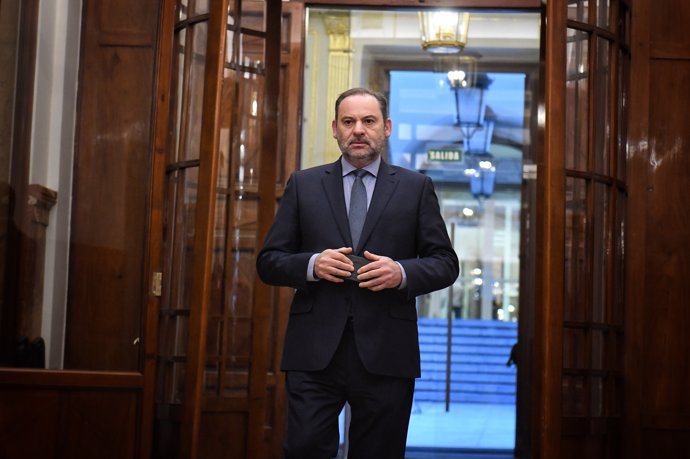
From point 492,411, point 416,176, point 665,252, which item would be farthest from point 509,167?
point 416,176

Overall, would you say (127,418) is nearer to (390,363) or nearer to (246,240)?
(246,240)

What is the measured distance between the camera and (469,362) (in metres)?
15.8

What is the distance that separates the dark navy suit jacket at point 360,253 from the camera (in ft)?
10.2

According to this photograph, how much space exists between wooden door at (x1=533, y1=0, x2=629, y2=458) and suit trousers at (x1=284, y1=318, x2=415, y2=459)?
3.43 ft

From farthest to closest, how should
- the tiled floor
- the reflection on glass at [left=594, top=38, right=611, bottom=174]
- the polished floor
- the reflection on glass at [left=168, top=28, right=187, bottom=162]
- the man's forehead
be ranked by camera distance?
the tiled floor → the polished floor → the reflection on glass at [left=168, top=28, right=187, bottom=162] → the reflection on glass at [left=594, top=38, right=611, bottom=174] → the man's forehead

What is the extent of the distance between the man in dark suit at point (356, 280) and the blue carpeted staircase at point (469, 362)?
997cm

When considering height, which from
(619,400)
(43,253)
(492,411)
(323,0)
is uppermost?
(323,0)

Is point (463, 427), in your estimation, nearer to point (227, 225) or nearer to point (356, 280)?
point (227, 225)

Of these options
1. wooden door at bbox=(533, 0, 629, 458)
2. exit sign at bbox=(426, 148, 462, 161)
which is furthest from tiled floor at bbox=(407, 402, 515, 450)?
wooden door at bbox=(533, 0, 629, 458)

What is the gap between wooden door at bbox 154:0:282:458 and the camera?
479 cm

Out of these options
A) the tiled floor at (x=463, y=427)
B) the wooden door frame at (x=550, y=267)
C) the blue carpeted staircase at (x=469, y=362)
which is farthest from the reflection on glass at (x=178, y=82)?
the blue carpeted staircase at (x=469, y=362)

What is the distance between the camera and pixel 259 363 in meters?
4.99

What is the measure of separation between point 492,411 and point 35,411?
830 centimetres

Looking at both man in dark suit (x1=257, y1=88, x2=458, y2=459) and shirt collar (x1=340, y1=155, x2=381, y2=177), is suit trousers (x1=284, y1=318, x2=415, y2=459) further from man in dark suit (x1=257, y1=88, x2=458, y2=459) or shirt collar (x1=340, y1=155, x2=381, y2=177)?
shirt collar (x1=340, y1=155, x2=381, y2=177)
